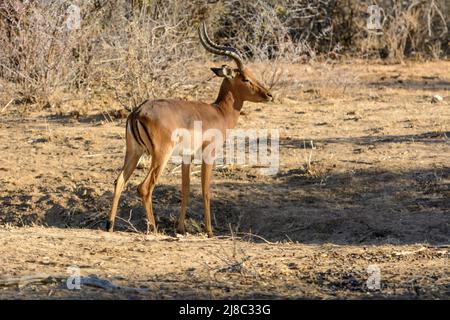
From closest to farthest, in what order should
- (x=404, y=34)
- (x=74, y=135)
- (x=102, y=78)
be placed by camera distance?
(x=74, y=135), (x=102, y=78), (x=404, y=34)

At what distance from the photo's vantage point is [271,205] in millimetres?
9594

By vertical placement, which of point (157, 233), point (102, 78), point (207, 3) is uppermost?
point (207, 3)

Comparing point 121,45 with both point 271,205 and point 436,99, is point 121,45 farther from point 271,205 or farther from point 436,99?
point 436,99

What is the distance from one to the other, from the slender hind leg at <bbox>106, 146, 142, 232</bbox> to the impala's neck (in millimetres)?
1142

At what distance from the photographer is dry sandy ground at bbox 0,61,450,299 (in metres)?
6.65

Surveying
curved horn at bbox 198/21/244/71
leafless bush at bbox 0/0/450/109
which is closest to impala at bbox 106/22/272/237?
curved horn at bbox 198/21/244/71

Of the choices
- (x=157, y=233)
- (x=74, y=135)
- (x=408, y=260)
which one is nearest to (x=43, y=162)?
(x=74, y=135)

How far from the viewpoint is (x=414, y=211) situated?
925 cm

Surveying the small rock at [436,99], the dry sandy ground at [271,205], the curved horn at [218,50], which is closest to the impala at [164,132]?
the curved horn at [218,50]

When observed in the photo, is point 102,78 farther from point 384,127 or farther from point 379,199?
point 379,199

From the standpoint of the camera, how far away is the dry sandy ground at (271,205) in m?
6.65

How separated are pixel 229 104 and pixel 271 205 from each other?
1.13 meters

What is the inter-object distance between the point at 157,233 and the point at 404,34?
31.6 feet

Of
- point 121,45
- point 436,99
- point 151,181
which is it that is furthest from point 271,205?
point 436,99
